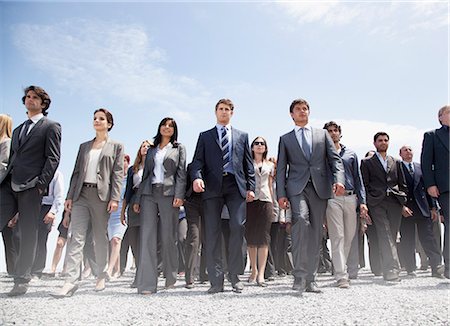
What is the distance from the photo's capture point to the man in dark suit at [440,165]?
19.8ft

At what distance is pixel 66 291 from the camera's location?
16.3 feet

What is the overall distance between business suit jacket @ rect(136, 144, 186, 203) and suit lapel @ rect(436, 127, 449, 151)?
4.22 m

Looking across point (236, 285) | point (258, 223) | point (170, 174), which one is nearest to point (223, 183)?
point (170, 174)

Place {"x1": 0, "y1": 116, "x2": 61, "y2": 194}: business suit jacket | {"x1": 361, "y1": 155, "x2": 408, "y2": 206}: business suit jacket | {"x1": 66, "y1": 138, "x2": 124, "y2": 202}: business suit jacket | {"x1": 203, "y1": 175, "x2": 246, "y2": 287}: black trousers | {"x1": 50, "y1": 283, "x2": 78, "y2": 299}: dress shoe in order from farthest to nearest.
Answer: {"x1": 361, "y1": 155, "x2": 408, "y2": 206}: business suit jacket
{"x1": 66, "y1": 138, "x2": 124, "y2": 202}: business suit jacket
{"x1": 203, "y1": 175, "x2": 246, "y2": 287}: black trousers
{"x1": 0, "y1": 116, "x2": 61, "y2": 194}: business suit jacket
{"x1": 50, "y1": 283, "x2": 78, "y2": 299}: dress shoe

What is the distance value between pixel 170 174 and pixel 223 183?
2.86 ft

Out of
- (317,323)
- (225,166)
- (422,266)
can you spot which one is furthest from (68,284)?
(422,266)

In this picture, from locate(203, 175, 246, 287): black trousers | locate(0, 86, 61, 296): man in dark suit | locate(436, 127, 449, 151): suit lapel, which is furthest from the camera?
locate(436, 127, 449, 151): suit lapel

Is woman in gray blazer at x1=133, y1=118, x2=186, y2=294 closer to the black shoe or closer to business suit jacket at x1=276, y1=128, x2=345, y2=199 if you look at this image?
business suit jacket at x1=276, y1=128, x2=345, y2=199

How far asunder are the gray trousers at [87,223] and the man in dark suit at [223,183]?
1.43 m

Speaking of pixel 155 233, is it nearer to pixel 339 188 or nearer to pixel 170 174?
pixel 170 174

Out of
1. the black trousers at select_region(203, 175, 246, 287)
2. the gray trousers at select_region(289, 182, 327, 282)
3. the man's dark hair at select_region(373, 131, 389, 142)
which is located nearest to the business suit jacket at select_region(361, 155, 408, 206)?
the man's dark hair at select_region(373, 131, 389, 142)

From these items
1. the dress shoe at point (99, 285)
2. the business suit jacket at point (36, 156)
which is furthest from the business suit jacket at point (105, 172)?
the dress shoe at point (99, 285)

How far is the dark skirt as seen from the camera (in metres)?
6.74

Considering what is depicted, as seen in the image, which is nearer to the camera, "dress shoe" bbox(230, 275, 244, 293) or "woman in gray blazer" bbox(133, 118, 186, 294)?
"dress shoe" bbox(230, 275, 244, 293)
